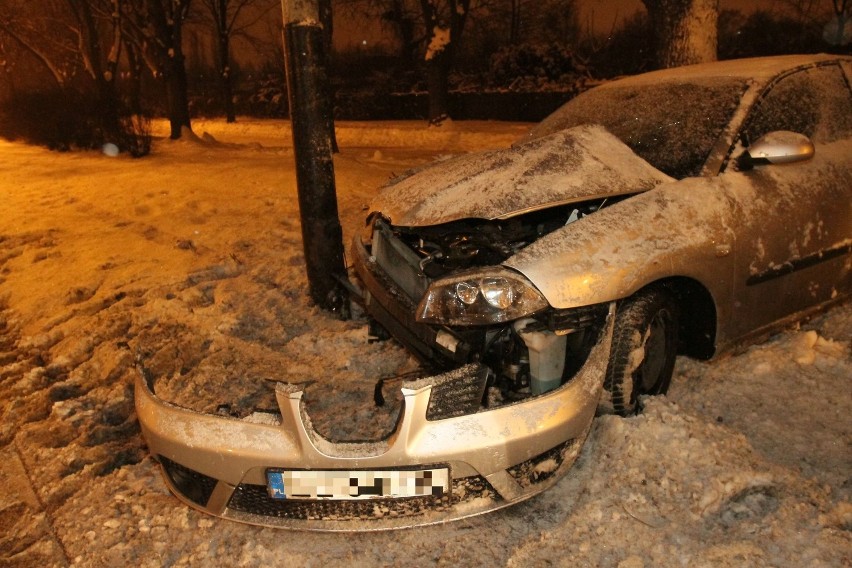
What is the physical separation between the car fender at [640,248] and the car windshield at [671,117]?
30cm

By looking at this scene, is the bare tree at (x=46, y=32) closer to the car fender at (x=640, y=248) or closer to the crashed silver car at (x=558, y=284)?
the crashed silver car at (x=558, y=284)

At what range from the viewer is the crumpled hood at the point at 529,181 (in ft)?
9.07

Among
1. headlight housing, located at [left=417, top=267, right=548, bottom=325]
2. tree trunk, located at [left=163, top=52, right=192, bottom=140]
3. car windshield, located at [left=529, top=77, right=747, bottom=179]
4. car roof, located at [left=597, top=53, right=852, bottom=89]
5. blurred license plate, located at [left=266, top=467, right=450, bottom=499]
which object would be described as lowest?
blurred license plate, located at [left=266, top=467, right=450, bottom=499]

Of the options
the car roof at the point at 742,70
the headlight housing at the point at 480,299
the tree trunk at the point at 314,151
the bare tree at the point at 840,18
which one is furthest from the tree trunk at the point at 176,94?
the bare tree at the point at 840,18

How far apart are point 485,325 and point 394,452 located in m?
0.59

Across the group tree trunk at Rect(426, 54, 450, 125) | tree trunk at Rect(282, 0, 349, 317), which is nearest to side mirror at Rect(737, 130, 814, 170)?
tree trunk at Rect(282, 0, 349, 317)

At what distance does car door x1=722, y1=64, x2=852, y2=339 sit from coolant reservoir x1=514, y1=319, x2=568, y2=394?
1088mm

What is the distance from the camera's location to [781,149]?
9.76 feet

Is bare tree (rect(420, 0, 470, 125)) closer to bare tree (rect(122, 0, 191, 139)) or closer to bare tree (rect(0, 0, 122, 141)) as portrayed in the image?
bare tree (rect(122, 0, 191, 139))

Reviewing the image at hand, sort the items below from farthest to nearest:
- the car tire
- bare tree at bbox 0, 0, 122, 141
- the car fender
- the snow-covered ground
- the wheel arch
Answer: bare tree at bbox 0, 0, 122, 141 → the wheel arch → the car tire → the car fender → the snow-covered ground

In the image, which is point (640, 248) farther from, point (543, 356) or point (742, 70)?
point (742, 70)

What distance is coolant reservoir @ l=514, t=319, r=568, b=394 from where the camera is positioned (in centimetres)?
241

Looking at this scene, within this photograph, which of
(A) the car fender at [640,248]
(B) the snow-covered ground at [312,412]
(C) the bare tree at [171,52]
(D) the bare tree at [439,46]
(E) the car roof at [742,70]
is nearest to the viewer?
(B) the snow-covered ground at [312,412]

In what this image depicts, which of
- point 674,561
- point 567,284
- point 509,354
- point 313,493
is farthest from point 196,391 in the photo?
point 674,561
